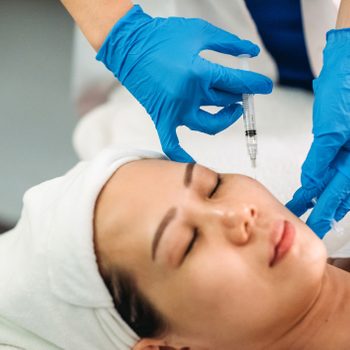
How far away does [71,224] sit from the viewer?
3.67 feet

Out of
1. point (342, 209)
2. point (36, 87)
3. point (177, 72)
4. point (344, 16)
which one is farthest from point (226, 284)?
point (36, 87)

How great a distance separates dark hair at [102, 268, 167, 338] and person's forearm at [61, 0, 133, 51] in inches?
22.9

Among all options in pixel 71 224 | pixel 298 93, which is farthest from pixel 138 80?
pixel 298 93

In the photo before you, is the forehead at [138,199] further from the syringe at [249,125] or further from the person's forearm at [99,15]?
the person's forearm at [99,15]

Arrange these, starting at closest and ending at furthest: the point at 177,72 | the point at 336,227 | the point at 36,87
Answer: the point at 177,72 < the point at 336,227 < the point at 36,87

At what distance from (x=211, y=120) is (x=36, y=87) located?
3.12 feet

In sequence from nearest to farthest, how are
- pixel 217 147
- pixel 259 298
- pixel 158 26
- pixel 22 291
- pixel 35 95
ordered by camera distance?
pixel 259 298 → pixel 22 291 → pixel 158 26 → pixel 217 147 → pixel 35 95

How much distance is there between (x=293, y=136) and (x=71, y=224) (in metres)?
0.80

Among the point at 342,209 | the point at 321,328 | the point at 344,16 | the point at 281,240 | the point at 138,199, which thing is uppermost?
the point at 344,16

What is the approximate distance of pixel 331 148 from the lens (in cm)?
121

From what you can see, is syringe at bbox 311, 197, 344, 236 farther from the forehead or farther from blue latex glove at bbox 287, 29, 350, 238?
the forehead

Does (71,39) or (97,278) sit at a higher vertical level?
(71,39)

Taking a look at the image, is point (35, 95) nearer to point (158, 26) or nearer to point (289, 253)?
point (158, 26)

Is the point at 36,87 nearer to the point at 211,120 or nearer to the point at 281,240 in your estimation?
the point at 211,120
